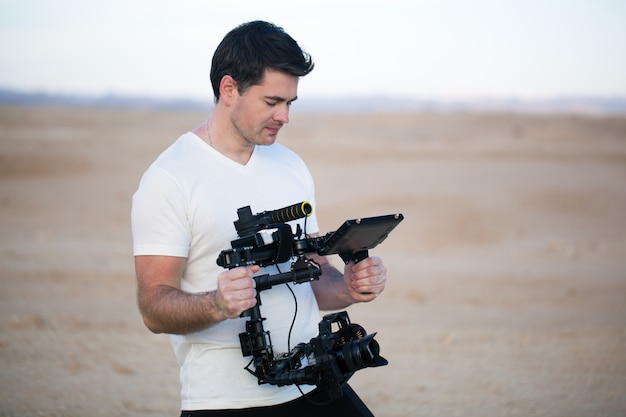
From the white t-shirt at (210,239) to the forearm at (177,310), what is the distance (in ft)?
0.57

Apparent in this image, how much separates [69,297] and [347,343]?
8.71 metres

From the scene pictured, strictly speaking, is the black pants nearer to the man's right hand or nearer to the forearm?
the forearm

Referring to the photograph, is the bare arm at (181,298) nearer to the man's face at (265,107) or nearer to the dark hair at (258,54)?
the man's face at (265,107)

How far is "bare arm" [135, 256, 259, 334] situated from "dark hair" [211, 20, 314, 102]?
0.85 m

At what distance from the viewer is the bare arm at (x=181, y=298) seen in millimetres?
2914

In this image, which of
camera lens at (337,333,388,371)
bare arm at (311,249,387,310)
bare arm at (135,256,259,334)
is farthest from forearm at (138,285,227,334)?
bare arm at (311,249,387,310)

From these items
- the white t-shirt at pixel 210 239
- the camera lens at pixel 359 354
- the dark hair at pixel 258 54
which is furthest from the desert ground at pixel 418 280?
the dark hair at pixel 258 54

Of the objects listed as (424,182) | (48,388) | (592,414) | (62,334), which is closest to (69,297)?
(62,334)

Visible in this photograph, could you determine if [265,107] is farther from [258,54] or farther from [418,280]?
[418,280]

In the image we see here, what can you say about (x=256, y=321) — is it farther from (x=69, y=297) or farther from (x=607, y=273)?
(x=607, y=273)

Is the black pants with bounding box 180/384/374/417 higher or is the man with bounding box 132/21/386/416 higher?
the man with bounding box 132/21/386/416

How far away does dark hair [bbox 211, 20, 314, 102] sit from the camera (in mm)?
3422

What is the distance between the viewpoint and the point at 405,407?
6793 millimetres

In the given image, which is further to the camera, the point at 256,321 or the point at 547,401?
the point at 547,401
